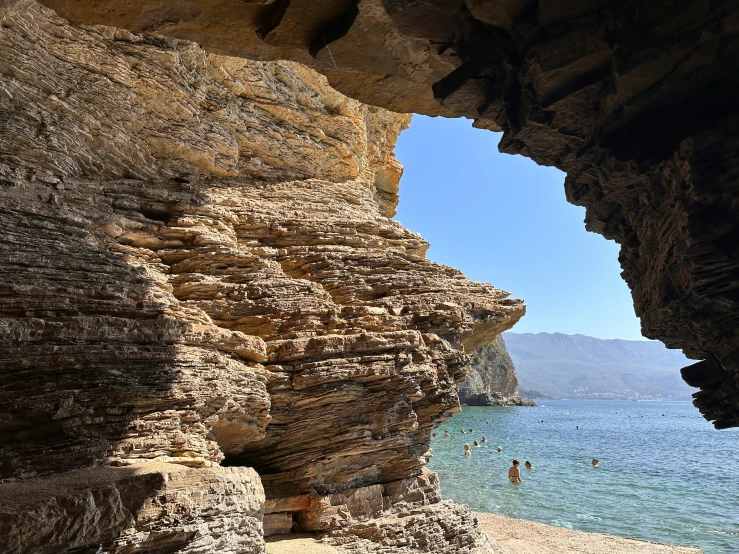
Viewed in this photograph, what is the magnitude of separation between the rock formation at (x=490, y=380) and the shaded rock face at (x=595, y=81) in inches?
4052

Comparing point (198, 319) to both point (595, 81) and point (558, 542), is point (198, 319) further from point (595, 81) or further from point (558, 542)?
point (558, 542)

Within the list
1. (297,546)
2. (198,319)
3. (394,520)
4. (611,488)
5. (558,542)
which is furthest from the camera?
(611,488)

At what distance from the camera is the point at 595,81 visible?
22.8 ft

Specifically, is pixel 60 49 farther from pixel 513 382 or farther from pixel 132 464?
pixel 513 382

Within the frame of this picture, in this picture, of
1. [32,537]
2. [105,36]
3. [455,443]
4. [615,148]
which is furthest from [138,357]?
[455,443]

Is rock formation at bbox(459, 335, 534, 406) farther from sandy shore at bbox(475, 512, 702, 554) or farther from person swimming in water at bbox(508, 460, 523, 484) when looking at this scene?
sandy shore at bbox(475, 512, 702, 554)

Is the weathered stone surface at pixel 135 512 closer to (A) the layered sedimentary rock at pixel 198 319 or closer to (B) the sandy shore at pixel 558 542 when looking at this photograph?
(A) the layered sedimentary rock at pixel 198 319

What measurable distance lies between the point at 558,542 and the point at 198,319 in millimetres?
17570

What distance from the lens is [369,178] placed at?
1141 inches

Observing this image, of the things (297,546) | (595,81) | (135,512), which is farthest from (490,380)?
(595,81)

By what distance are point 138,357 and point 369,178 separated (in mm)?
20236

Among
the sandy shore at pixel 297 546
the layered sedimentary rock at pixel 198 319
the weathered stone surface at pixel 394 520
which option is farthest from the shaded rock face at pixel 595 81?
the sandy shore at pixel 297 546

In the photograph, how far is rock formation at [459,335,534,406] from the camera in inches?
4483

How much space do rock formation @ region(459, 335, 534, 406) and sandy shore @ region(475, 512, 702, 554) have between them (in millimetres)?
85558
